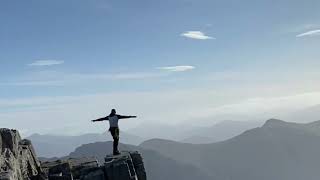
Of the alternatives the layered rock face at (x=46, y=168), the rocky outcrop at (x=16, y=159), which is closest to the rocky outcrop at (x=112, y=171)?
the layered rock face at (x=46, y=168)

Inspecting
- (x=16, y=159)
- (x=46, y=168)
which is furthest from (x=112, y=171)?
(x=46, y=168)

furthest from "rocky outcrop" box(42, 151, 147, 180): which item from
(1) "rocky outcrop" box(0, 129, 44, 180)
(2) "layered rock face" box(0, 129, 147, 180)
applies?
(1) "rocky outcrop" box(0, 129, 44, 180)

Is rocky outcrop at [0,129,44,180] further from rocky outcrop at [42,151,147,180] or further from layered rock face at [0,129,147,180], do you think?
rocky outcrop at [42,151,147,180]

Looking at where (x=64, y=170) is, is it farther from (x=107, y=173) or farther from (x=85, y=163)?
(x=85, y=163)

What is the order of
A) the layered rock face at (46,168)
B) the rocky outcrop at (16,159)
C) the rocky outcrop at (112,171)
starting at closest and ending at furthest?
the rocky outcrop at (16,159) < the layered rock face at (46,168) < the rocky outcrop at (112,171)

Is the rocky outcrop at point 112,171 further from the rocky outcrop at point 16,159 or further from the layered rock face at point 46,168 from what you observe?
the rocky outcrop at point 16,159

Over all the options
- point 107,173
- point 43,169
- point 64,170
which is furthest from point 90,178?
point 43,169

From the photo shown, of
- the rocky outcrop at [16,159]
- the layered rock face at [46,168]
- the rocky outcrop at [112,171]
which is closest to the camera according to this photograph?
the rocky outcrop at [16,159]

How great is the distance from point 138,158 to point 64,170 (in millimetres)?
6384

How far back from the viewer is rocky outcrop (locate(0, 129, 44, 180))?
96.0 ft

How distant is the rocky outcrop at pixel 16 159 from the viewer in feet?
96.0

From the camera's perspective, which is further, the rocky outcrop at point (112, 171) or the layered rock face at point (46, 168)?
the rocky outcrop at point (112, 171)

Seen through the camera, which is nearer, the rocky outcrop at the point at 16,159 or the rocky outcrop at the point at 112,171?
the rocky outcrop at the point at 16,159

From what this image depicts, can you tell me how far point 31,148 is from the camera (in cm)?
3981
